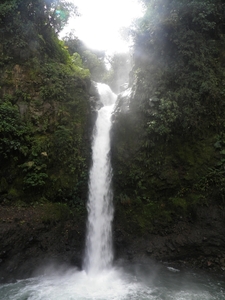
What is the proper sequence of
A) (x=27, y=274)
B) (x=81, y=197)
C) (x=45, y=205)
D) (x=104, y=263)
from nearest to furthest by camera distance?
(x=27, y=274), (x=104, y=263), (x=45, y=205), (x=81, y=197)

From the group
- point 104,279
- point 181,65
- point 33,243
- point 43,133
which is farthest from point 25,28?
point 104,279

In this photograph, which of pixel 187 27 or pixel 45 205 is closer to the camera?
pixel 45 205

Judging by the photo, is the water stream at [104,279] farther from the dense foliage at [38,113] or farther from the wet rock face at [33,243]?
the dense foliage at [38,113]

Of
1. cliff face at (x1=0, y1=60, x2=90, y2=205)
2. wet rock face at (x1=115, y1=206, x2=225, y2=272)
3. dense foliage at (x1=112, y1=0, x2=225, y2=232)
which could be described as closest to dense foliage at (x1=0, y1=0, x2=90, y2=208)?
cliff face at (x1=0, y1=60, x2=90, y2=205)

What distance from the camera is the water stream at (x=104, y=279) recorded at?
7.07 metres

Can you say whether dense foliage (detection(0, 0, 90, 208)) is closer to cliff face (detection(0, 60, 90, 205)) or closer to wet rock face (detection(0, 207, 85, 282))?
cliff face (detection(0, 60, 90, 205))

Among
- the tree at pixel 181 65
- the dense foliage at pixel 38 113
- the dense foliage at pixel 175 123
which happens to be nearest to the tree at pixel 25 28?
the dense foliage at pixel 38 113

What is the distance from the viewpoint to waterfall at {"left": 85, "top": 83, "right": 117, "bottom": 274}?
9.23 meters

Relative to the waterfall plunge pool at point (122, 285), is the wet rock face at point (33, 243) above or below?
above

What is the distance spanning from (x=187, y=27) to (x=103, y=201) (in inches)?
404

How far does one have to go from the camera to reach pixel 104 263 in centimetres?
913

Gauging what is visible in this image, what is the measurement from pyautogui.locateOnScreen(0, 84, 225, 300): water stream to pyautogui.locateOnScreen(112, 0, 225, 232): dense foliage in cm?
95

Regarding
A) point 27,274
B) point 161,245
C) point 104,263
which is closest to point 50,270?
point 27,274

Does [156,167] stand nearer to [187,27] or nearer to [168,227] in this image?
[168,227]
